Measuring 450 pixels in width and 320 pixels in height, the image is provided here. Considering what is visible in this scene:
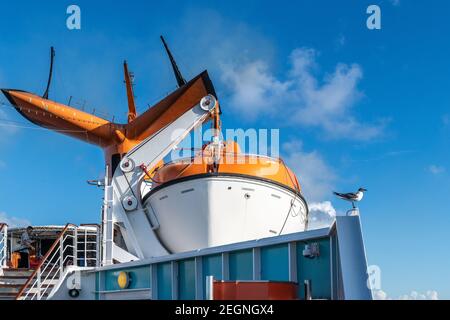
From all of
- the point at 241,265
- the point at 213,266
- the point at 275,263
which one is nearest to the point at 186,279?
the point at 213,266

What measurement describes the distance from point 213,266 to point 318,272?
2.20 m

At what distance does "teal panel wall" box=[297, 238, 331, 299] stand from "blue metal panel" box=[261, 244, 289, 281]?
0.83 feet

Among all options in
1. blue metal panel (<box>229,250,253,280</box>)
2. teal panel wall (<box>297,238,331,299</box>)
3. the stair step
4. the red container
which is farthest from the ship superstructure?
the red container

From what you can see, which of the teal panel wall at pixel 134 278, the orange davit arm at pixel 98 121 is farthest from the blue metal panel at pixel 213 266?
the orange davit arm at pixel 98 121

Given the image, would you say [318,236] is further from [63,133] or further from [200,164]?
[63,133]

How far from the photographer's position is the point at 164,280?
35.5 ft

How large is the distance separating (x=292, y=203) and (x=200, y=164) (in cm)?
242

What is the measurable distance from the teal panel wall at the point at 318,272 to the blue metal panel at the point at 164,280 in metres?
3.13

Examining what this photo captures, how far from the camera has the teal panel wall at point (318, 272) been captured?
776 centimetres

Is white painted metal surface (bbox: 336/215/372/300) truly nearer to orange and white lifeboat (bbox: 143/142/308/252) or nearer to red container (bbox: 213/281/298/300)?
red container (bbox: 213/281/298/300)

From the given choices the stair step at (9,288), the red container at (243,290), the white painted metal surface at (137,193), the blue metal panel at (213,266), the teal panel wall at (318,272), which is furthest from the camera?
the white painted metal surface at (137,193)

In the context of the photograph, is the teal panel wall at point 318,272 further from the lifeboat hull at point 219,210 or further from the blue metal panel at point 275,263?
the lifeboat hull at point 219,210
